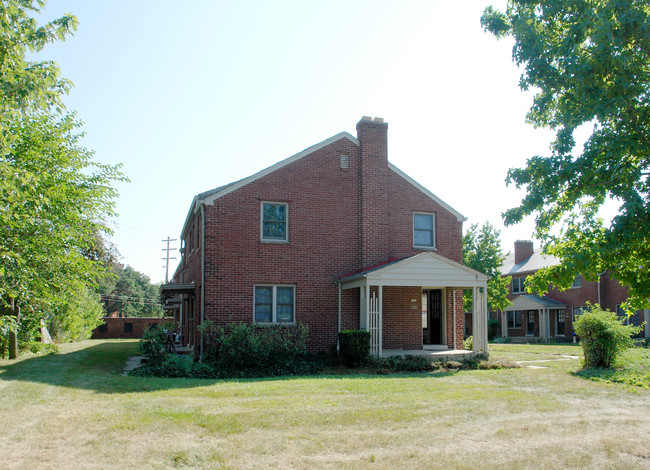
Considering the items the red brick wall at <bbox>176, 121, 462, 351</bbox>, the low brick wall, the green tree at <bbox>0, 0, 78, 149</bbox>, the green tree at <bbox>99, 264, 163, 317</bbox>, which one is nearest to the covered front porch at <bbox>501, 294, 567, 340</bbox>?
the red brick wall at <bbox>176, 121, 462, 351</bbox>

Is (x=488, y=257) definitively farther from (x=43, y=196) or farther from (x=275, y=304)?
(x=43, y=196)

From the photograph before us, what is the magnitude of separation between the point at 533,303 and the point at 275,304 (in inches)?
1117

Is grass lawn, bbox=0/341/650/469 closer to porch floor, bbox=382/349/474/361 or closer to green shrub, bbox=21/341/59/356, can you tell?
porch floor, bbox=382/349/474/361

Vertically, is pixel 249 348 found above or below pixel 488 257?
below

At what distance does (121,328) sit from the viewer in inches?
1809

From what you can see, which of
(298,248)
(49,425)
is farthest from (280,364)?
(49,425)

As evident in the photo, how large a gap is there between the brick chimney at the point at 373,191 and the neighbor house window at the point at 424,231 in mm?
1210

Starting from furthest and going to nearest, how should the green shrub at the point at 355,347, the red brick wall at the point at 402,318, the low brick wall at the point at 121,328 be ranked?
the low brick wall at the point at 121,328, the red brick wall at the point at 402,318, the green shrub at the point at 355,347

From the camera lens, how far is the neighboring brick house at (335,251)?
17.1m

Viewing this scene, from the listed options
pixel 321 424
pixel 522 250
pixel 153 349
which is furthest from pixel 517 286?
pixel 321 424

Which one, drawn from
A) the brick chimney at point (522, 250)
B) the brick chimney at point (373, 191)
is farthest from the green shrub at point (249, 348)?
the brick chimney at point (522, 250)

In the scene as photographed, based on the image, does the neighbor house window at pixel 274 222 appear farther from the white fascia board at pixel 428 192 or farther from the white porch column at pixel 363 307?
the white fascia board at pixel 428 192

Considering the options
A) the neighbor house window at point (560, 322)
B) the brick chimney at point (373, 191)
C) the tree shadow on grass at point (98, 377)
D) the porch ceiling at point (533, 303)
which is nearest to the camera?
the tree shadow on grass at point (98, 377)

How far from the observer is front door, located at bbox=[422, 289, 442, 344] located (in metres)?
19.9
